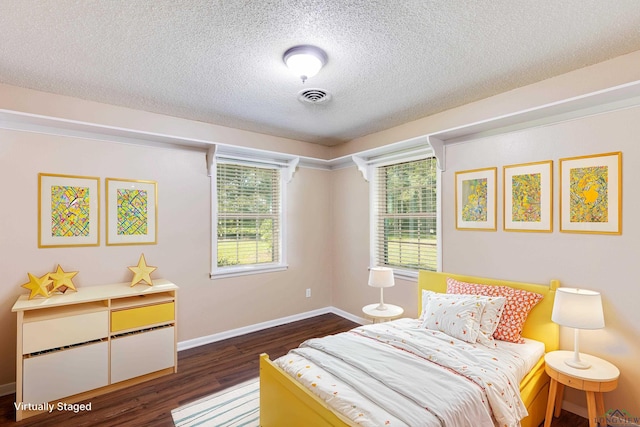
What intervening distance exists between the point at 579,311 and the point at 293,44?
2564 millimetres

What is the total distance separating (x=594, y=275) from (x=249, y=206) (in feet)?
11.4

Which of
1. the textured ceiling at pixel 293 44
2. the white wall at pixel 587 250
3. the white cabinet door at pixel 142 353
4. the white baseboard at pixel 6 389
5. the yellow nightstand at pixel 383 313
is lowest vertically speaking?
the white baseboard at pixel 6 389

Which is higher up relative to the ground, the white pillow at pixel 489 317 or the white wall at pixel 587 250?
the white wall at pixel 587 250

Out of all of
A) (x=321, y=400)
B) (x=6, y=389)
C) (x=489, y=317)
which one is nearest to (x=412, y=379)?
(x=321, y=400)

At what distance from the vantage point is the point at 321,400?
1673 mm

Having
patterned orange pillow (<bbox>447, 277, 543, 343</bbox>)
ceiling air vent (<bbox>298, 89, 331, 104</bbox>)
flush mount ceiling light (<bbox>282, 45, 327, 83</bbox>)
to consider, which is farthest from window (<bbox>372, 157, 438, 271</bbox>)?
flush mount ceiling light (<bbox>282, 45, 327, 83</bbox>)

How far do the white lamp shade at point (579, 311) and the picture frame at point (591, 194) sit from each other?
1.76ft

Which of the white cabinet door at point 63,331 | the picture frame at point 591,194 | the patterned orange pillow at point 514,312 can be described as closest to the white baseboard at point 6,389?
the white cabinet door at point 63,331

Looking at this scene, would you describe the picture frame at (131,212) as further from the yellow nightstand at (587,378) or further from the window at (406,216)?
the yellow nightstand at (587,378)

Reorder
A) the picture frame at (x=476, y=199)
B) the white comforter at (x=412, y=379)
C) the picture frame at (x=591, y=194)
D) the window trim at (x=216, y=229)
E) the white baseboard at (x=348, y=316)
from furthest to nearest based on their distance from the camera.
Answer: the white baseboard at (x=348, y=316)
the window trim at (x=216, y=229)
the picture frame at (x=476, y=199)
the picture frame at (x=591, y=194)
the white comforter at (x=412, y=379)

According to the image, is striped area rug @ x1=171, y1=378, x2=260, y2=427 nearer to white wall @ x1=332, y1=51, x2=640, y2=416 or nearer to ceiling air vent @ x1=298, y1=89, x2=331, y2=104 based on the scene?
white wall @ x1=332, y1=51, x2=640, y2=416

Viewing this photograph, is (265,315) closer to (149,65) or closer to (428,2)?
(149,65)

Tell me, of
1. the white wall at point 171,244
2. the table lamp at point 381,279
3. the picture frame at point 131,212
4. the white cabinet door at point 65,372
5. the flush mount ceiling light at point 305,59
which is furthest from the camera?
the table lamp at point 381,279

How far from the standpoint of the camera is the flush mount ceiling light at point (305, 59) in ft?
6.80
